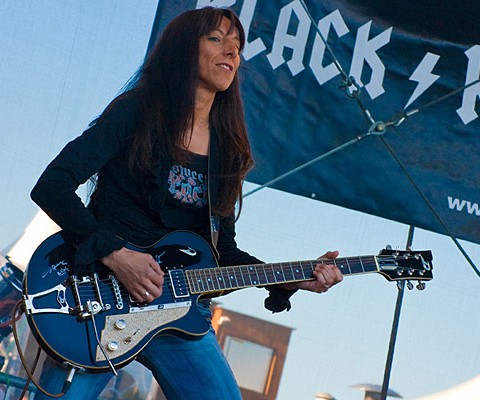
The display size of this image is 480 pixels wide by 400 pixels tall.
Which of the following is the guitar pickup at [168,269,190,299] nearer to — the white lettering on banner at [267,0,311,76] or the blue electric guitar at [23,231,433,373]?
the blue electric guitar at [23,231,433,373]

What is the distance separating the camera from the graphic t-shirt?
213 centimetres

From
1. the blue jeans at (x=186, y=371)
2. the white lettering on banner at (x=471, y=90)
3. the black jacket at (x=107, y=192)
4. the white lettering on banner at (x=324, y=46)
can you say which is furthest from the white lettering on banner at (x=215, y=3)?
the blue jeans at (x=186, y=371)

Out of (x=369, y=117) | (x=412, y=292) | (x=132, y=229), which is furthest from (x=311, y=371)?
(x=132, y=229)

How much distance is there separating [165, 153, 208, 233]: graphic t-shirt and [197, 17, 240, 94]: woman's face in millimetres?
197

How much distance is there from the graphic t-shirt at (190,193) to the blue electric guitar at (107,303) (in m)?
0.06

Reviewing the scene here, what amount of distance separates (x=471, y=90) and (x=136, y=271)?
170 cm

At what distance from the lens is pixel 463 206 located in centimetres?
319

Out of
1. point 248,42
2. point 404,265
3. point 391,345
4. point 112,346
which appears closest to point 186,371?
point 112,346

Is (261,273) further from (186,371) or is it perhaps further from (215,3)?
(215,3)

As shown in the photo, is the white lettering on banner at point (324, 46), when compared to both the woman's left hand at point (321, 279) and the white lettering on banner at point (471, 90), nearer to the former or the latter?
the white lettering on banner at point (471, 90)

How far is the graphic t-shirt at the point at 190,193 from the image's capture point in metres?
2.13

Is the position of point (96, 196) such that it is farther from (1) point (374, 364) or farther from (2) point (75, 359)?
(1) point (374, 364)

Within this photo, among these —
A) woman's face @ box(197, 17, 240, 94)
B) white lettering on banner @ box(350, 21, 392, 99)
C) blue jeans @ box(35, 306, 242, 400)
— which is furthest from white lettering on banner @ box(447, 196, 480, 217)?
blue jeans @ box(35, 306, 242, 400)

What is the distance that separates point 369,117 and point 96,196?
4.15 ft
